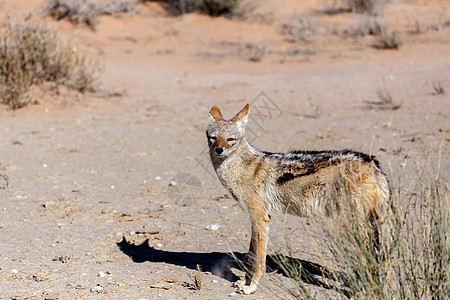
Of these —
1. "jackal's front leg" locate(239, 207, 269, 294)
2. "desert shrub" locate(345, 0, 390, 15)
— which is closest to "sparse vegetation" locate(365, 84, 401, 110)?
"jackal's front leg" locate(239, 207, 269, 294)

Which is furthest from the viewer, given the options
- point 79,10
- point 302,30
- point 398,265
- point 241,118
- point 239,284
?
point 79,10

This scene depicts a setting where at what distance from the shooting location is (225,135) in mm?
5551

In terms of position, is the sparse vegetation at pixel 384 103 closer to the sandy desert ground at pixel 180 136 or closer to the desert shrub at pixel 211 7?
the sandy desert ground at pixel 180 136

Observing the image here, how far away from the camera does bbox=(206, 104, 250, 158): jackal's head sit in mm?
5414

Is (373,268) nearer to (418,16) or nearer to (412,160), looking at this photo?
(412,160)

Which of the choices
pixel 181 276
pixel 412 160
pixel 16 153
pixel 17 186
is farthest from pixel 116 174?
pixel 412 160

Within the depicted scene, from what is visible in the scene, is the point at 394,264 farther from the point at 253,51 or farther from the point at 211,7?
the point at 211,7

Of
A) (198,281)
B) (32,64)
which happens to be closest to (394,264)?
(198,281)

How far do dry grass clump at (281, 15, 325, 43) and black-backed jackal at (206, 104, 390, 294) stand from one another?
12.1m

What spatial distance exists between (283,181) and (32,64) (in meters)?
8.29

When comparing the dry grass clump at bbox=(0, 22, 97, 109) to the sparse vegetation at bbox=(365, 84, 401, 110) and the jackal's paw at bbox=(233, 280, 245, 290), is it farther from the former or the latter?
the jackal's paw at bbox=(233, 280, 245, 290)

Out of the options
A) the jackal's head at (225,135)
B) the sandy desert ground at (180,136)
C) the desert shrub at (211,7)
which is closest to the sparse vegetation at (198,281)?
the sandy desert ground at (180,136)

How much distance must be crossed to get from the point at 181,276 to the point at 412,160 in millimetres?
4186

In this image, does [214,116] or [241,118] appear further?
[214,116]
